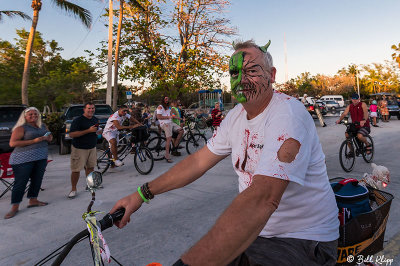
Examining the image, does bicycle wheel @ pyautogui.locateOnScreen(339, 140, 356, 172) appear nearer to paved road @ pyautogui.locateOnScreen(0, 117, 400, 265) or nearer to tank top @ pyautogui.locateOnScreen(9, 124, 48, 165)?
paved road @ pyautogui.locateOnScreen(0, 117, 400, 265)

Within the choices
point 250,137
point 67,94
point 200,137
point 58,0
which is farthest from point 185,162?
point 67,94

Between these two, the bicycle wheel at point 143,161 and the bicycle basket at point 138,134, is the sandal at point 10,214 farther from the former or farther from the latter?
the bicycle basket at point 138,134

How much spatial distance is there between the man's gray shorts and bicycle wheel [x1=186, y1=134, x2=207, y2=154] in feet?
29.5

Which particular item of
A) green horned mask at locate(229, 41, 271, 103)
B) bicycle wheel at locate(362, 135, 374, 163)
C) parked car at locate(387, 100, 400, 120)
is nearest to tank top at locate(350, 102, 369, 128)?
bicycle wheel at locate(362, 135, 374, 163)

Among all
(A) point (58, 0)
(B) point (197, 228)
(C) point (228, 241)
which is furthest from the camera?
(A) point (58, 0)

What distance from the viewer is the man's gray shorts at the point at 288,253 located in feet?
4.13

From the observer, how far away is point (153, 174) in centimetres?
741

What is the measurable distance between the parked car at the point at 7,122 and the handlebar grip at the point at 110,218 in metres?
10.6

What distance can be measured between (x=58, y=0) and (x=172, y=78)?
7.60 m

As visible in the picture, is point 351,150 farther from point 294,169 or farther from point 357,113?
point 294,169

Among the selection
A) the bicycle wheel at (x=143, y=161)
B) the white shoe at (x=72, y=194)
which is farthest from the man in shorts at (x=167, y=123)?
the white shoe at (x=72, y=194)

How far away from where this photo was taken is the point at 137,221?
429 centimetres

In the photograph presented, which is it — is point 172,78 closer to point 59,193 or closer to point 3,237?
point 59,193

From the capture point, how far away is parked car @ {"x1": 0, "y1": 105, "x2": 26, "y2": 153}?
1008 cm
